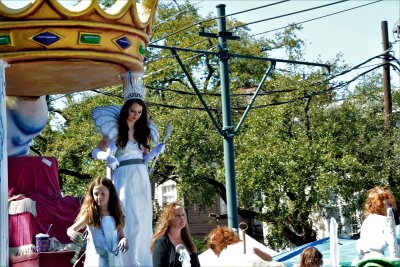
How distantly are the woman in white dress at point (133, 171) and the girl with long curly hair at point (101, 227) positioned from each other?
1.11m

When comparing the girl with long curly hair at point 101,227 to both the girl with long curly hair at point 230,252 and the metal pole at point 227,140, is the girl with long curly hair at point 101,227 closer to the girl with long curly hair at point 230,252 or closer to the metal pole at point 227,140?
the girl with long curly hair at point 230,252

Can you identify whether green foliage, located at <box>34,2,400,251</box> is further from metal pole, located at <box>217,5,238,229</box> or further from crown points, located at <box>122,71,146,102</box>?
crown points, located at <box>122,71,146,102</box>

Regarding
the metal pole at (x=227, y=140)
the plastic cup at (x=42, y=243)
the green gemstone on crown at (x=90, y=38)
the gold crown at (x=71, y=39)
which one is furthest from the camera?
the metal pole at (x=227, y=140)

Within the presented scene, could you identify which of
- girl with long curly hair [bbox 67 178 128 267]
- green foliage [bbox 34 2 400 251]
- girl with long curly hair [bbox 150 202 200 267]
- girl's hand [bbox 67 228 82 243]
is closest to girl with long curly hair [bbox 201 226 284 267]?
girl with long curly hair [bbox 150 202 200 267]

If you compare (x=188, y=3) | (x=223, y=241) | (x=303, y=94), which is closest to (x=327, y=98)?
A: (x=303, y=94)

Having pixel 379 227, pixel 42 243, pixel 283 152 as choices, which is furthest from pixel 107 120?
pixel 283 152

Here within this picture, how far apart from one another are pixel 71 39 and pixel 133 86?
97 cm

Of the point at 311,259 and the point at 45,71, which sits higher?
the point at 45,71

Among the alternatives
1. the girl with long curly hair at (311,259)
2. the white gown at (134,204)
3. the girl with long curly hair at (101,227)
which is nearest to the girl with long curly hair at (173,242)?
the girl with long curly hair at (101,227)

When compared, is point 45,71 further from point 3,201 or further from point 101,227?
point 101,227

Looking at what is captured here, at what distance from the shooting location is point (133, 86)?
10328 mm

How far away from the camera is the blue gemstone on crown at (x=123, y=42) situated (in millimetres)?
10039

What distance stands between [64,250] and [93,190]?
1522mm

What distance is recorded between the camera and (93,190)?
8656 millimetres
